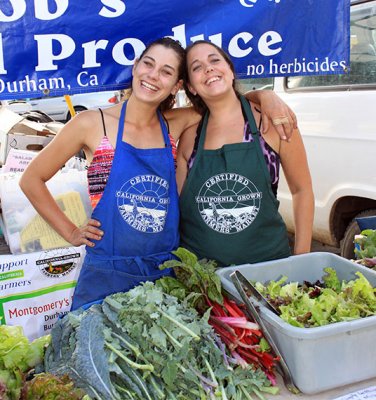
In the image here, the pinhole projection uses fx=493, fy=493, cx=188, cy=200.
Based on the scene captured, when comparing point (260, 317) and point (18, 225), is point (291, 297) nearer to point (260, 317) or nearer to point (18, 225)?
point (260, 317)

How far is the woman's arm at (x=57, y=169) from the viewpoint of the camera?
2.29m

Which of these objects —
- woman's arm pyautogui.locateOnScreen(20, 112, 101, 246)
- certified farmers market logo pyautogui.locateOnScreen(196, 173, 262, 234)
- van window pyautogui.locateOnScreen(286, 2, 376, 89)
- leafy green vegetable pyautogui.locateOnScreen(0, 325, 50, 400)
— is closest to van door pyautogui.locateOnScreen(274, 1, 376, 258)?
van window pyautogui.locateOnScreen(286, 2, 376, 89)

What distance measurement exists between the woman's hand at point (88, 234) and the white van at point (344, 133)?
84.6 inches

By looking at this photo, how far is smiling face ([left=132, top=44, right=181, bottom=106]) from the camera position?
2.24m

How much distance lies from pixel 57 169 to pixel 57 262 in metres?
0.94

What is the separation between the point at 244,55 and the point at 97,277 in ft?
4.71

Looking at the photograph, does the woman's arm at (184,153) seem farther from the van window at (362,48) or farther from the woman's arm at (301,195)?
the van window at (362,48)

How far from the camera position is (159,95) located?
2.26m

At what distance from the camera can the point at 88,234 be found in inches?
90.1

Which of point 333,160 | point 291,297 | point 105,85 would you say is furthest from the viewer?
point 333,160

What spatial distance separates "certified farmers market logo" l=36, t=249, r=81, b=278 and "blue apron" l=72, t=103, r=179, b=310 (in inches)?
34.2

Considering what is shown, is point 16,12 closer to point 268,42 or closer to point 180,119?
point 180,119

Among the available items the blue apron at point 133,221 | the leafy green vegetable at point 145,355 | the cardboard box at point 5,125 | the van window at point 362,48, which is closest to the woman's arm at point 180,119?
the blue apron at point 133,221

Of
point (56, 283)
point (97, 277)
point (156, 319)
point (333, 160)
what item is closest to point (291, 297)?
point (156, 319)
